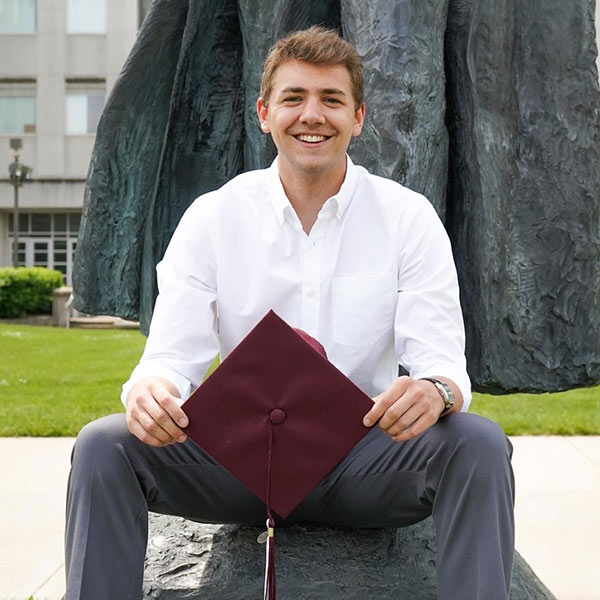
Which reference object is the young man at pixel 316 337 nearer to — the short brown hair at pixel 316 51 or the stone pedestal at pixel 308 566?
the short brown hair at pixel 316 51

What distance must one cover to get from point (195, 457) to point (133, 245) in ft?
3.05

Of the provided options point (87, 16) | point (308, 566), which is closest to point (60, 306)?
point (87, 16)

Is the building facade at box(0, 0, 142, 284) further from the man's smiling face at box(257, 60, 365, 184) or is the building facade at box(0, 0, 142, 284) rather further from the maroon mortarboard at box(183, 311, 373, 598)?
the maroon mortarboard at box(183, 311, 373, 598)

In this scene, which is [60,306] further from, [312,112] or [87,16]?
[312,112]

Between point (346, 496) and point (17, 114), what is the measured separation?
24.1 meters

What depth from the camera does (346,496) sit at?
1985mm

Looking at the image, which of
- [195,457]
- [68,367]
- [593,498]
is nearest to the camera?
[195,457]

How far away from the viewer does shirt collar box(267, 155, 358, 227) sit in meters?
2.11

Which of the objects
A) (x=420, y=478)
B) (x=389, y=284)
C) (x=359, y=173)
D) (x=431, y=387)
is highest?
(x=359, y=173)

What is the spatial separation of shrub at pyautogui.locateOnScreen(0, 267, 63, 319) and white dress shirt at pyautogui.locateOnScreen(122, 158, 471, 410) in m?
15.9

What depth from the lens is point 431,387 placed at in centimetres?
181

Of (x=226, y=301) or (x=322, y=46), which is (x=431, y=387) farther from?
(x=322, y=46)

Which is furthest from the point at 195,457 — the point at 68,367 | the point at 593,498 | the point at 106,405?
the point at 68,367

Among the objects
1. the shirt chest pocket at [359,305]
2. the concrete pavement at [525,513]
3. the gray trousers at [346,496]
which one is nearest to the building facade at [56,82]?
the concrete pavement at [525,513]
